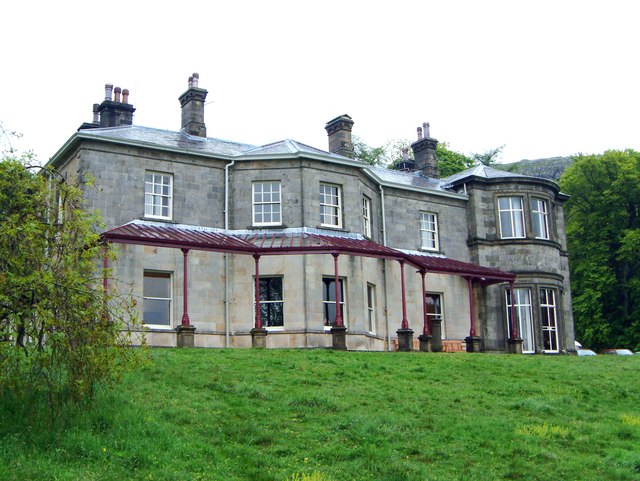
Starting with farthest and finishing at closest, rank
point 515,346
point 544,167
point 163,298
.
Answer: point 544,167 → point 515,346 → point 163,298

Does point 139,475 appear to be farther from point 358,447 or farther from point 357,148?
point 357,148

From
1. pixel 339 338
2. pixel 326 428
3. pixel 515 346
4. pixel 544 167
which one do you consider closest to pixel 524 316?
pixel 515 346

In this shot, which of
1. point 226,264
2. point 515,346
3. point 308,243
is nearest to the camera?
point 308,243

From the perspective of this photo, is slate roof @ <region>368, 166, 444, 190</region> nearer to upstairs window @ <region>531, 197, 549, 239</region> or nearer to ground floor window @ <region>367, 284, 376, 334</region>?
upstairs window @ <region>531, 197, 549, 239</region>

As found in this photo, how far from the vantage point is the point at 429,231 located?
34.5m

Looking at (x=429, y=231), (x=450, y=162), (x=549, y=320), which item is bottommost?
(x=549, y=320)

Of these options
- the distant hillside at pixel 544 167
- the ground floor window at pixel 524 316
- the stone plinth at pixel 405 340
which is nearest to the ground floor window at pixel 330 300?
the stone plinth at pixel 405 340

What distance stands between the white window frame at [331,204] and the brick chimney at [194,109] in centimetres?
551

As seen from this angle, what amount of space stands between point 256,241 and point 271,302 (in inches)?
81.4

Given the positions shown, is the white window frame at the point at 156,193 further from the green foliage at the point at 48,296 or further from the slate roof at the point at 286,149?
the green foliage at the point at 48,296

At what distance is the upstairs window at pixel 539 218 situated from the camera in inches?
1380

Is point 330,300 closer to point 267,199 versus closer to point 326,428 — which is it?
point 267,199

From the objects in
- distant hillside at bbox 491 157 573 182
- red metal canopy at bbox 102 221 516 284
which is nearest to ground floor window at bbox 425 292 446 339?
red metal canopy at bbox 102 221 516 284

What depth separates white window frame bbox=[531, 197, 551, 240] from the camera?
1380 inches
